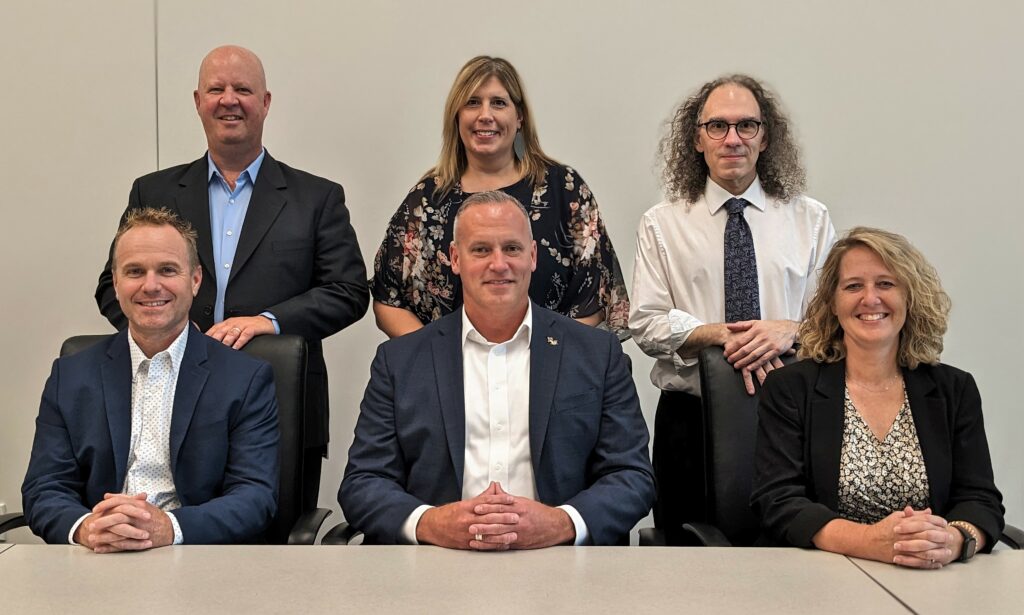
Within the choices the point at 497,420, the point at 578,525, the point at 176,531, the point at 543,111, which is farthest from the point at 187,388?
the point at 543,111

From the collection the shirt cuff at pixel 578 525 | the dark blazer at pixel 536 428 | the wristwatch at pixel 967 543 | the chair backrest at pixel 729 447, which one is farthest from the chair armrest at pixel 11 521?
the wristwatch at pixel 967 543

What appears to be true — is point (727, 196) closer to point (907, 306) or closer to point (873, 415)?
point (907, 306)

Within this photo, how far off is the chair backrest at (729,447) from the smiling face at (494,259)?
53 centimetres

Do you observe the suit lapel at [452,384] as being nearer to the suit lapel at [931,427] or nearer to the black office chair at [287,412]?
the black office chair at [287,412]

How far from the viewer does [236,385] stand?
259 centimetres

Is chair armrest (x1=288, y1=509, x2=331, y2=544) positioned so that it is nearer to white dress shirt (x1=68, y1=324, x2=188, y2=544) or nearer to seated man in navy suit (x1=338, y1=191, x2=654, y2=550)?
seated man in navy suit (x1=338, y1=191, x2=654, y2=550)

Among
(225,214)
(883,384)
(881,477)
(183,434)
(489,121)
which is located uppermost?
(489,121)

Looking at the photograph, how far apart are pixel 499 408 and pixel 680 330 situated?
25.9 inches

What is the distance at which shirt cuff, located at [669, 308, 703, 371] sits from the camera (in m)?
2.97

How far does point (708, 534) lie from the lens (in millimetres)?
2420

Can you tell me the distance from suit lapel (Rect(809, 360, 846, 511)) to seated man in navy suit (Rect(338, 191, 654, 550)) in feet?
1.32

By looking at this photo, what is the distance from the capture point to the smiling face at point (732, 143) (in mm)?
3092

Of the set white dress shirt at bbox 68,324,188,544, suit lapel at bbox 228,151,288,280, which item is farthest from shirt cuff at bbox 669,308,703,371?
white dress shirt at bbox 68,324,188,544

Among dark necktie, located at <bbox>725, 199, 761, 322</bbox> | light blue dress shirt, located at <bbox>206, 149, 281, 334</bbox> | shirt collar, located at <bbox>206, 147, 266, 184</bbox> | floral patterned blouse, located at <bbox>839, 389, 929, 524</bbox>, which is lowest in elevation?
floral patterned blouse, located at <bbox>839, 389, 929, 524</bbox>
